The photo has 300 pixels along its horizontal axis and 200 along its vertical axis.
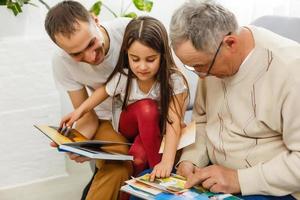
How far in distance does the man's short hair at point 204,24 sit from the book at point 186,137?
1.21 feet

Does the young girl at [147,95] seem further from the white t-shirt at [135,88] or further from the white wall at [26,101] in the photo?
the white wall at [26,101]

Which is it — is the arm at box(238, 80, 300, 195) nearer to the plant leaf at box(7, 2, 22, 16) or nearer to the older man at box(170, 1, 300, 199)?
the older man at box(170, 1, 300, 199)

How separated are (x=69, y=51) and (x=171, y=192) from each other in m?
0.57

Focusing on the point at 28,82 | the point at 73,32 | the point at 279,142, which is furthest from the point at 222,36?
the point at 28,82

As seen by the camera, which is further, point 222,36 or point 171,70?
point 171,70

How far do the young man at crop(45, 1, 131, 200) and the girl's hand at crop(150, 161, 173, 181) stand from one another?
197 millimetres

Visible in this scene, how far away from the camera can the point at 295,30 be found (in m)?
1.58

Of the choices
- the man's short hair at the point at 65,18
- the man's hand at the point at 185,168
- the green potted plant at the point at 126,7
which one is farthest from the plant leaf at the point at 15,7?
the man's hand at the point at 185,168

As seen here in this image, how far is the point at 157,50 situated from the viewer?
1.36 meters

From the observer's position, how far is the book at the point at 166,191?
1130mm

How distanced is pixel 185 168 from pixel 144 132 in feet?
0.68

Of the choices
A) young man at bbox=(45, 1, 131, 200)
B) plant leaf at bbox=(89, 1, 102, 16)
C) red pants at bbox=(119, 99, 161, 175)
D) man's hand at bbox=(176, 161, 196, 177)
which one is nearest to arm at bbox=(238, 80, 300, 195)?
man's hand at bbox=(176, 161, 196, 177)

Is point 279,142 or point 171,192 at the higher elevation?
point 279,142

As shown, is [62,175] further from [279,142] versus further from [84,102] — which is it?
[279,142]
